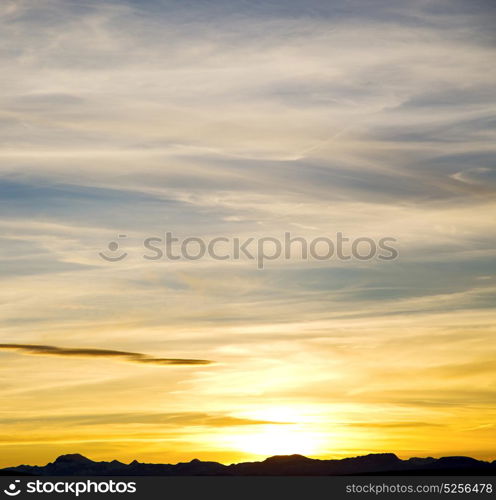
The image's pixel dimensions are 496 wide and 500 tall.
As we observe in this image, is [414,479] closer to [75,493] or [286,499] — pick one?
[286,499]

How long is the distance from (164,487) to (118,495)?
5427 mm

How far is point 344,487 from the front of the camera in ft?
317

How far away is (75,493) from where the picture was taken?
314ft

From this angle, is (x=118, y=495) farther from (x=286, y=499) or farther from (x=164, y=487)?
(x=286, y=499)

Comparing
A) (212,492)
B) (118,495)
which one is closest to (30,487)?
(118,495)

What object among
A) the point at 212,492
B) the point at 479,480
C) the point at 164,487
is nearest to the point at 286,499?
the point at 212,492

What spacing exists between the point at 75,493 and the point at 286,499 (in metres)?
25.8

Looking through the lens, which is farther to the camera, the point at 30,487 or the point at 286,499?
the point at 30,487

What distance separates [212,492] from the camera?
304 feet

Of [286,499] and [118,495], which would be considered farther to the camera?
[118,495]

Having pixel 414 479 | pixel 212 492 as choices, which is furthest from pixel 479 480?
pixel 212 492

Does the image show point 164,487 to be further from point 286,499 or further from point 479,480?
point 479,480

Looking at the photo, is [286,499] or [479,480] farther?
[479,480]

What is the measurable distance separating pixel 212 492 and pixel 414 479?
24258mm
